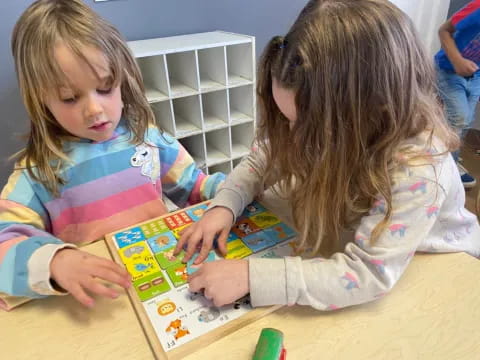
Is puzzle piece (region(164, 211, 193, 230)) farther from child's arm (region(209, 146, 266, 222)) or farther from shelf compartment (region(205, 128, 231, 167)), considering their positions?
shelf compartment (region(205, 128, 231, 167))

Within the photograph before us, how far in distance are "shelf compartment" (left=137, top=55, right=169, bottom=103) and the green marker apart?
3.65ft

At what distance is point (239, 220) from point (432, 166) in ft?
1.09

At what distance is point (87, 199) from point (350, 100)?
1.83ft

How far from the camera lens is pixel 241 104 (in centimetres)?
166

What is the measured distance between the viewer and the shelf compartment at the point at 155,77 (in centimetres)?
138

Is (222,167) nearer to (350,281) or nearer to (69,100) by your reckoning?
(69,100)

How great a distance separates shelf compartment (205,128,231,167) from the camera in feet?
5.39

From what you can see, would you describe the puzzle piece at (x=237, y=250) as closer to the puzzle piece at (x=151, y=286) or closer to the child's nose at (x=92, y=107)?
the puzzle piece at (x=151, y=286)

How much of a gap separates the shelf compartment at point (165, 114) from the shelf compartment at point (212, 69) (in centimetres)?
15

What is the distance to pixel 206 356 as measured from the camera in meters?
0.44

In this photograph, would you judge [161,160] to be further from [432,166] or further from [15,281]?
[432,166]

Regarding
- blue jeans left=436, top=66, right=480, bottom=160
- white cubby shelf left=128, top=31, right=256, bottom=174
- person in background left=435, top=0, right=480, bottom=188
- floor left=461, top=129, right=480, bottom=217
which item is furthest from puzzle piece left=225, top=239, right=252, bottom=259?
floor left=461, top=129, right=480, bottom=217

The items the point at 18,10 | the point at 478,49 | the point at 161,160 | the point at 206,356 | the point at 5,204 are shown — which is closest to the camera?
the point at 206,356

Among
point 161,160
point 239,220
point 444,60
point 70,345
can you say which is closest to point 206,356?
point 70,345
